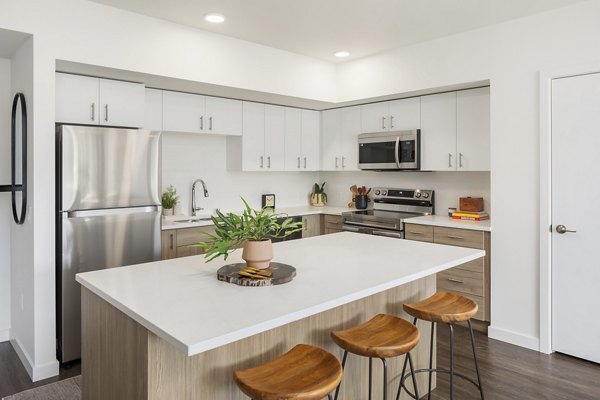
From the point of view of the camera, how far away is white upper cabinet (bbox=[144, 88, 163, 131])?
13.0ft

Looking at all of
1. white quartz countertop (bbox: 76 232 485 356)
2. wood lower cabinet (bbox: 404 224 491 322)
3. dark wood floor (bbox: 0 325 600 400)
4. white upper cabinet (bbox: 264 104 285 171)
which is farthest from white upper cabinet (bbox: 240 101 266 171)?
dark wood floor (bbox: 0 325 600 400)

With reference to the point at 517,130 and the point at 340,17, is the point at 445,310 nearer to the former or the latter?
the point at 517,130

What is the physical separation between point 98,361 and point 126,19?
7.99 feet

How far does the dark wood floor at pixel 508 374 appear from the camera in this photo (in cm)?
277

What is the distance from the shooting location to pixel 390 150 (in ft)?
15.3

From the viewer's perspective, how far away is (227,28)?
3.68 metres

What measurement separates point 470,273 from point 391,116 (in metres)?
1.82

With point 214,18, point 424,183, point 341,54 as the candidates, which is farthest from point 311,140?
point 214,18

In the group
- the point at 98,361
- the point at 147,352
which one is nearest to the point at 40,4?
the point at 98,361

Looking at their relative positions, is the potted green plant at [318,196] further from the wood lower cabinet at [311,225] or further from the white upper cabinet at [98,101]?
the white upper cabinet at [98,101]

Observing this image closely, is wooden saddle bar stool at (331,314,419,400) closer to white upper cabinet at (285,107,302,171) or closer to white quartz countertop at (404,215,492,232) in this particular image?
white quartz countertop at (404,215,492,232)

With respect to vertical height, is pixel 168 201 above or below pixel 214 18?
below

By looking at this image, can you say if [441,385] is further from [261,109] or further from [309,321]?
[261,109]

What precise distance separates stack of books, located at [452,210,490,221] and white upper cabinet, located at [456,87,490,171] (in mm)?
406
